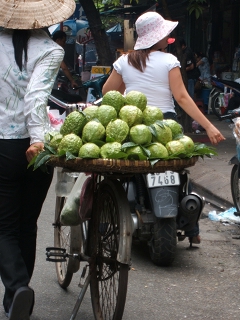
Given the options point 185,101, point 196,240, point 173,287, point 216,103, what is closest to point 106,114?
point 185,101

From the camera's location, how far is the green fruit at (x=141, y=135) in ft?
10.4

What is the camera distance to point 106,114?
3.31m

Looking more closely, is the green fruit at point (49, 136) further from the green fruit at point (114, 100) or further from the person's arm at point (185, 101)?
the person's arm at point (185, 101)

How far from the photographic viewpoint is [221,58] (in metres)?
17.4

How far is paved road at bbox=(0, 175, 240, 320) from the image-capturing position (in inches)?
158

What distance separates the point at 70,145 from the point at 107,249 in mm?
642

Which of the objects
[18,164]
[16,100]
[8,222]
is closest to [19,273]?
[8,222]

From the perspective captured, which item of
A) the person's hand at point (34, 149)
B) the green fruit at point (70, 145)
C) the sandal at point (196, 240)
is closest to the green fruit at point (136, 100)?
the green fruit at point (70, 145)

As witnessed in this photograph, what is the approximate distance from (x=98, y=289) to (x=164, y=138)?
92 cm

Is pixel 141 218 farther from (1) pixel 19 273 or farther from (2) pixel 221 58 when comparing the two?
(2) pixel 221 58

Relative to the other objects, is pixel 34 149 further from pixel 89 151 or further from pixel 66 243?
pixel 66 243

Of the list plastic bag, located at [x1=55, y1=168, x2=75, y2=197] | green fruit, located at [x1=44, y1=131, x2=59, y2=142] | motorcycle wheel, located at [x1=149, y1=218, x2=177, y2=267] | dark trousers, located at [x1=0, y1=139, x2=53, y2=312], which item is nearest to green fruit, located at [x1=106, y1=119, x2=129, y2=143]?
green fruit, located at [x1=44, y1=131, x2=59, y2=142]

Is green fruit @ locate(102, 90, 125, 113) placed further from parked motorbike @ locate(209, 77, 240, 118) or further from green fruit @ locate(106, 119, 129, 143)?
parked motorbike @ locate(209, 77, 240, 118)

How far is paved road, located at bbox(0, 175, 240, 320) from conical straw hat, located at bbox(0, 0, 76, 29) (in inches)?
65.1
